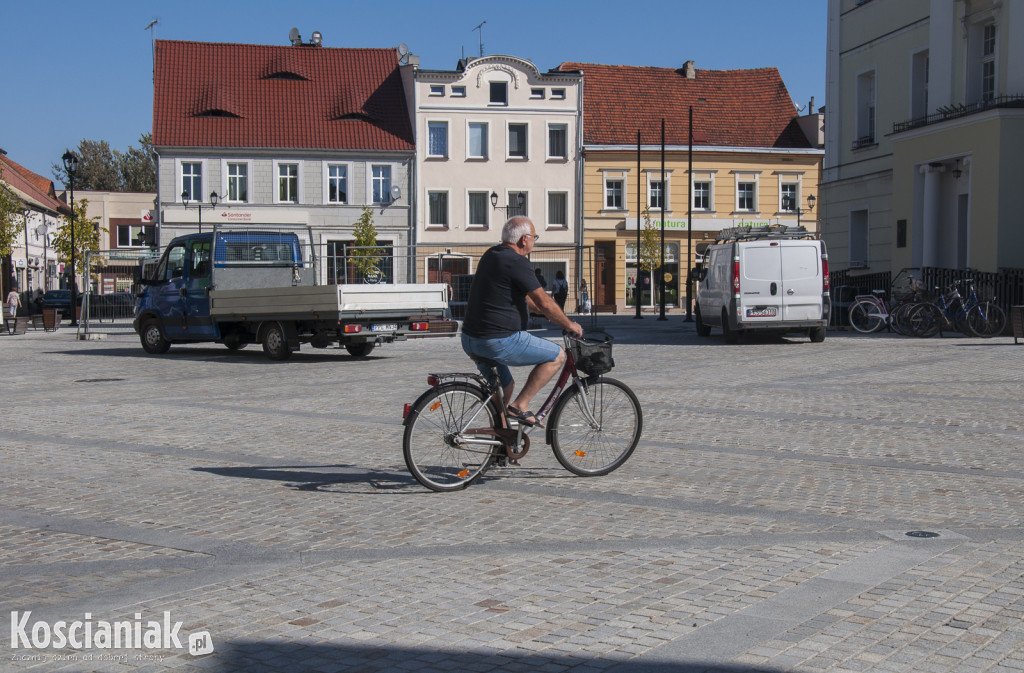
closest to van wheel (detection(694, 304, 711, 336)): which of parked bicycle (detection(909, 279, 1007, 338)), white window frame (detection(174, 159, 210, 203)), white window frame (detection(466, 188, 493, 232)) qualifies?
parked bicycle (detection(909, 279, 1007, 338))

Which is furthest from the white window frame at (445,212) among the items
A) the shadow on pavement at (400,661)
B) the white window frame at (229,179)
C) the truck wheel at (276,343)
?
the shadow on pavement at (400,661)

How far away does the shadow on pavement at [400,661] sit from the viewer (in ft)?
13.7

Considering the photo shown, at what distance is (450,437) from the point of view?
7.70 m

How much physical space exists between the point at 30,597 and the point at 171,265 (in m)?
18.6

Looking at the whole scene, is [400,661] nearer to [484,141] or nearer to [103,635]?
[103,635]

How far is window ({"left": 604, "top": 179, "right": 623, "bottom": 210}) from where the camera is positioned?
5422 cm

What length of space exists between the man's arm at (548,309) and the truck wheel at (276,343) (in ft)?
43.8

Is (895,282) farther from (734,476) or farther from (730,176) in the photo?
(730,176)

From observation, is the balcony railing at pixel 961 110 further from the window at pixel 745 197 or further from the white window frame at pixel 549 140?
the window at pixel 745 197

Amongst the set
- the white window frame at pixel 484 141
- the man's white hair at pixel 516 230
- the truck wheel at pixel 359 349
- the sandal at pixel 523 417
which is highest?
the white window frame at pixel 484 141

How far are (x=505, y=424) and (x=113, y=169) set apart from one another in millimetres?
99685

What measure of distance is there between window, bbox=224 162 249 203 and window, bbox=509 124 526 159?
1207 centimetres

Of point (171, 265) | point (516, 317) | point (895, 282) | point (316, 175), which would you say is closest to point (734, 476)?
point (516, 317)

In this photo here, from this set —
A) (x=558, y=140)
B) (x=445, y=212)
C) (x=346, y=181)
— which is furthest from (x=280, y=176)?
(x=558, y=140)
